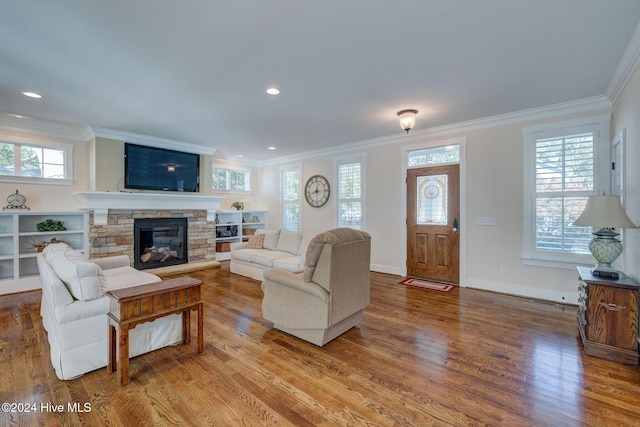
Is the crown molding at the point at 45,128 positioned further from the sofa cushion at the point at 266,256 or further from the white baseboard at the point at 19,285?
the sofa cushion at the point at 266,256

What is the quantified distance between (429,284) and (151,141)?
18.7 ft

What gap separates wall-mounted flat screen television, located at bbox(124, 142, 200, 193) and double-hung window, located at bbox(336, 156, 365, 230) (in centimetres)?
308

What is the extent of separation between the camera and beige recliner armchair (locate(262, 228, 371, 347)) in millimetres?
2533

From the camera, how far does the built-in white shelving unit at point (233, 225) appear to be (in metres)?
6.76

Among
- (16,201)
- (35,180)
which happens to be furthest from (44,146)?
(16,201)

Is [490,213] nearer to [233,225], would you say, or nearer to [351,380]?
[351,380]

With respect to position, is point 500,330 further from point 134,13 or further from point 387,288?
point 134,13

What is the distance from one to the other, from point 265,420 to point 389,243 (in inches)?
161

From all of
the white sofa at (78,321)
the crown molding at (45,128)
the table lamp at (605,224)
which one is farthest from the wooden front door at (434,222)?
the crown molding at (45,128)

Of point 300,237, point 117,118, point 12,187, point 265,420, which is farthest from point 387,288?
point 12,187

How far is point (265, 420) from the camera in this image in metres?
1.70

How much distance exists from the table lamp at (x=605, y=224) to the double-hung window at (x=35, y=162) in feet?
23.8

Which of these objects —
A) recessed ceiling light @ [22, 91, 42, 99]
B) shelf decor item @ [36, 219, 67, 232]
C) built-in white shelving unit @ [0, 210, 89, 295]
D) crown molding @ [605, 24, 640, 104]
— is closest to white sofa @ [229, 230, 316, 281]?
built-in white shelving unit @ [0, 210, 89, 295]

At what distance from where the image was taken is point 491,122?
4242 mm
